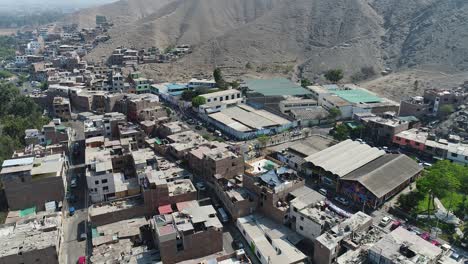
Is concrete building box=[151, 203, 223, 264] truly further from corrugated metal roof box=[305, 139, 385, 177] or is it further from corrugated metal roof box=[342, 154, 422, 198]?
corrugated metal roof box=[305, 139, 385, 177]

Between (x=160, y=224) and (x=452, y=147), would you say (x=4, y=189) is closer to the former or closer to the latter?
(x=160, y=224)

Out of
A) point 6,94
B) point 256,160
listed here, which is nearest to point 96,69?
point 6,94

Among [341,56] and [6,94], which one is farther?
[341,56]

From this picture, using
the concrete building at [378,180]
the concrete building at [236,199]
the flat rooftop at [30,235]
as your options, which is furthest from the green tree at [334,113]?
the flat rooftop at [30,235]

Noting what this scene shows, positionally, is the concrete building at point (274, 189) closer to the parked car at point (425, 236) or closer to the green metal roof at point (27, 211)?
the parked car at point (425, 236)

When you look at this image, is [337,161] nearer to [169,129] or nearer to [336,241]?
[336,241]

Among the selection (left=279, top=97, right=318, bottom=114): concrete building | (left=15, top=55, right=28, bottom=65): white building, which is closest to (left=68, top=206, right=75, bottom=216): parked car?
(left=279, top=97, right=318, bottom=114): concrete building

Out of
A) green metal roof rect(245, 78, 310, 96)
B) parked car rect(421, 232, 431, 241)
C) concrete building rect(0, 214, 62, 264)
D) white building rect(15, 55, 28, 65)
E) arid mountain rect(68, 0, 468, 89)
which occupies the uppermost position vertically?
arid mountain rect(68, 0, 468, 89)

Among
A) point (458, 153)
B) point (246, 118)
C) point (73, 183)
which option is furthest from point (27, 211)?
point (458, 153)
